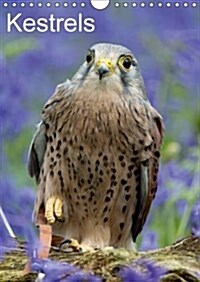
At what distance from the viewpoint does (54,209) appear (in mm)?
1103

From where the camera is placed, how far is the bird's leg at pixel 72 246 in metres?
1.07

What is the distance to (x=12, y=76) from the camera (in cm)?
111

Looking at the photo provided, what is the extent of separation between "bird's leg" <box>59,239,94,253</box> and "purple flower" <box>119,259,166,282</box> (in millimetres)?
92

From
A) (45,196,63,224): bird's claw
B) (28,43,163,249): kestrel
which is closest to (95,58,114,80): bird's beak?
(28,43,163,249): kestrel

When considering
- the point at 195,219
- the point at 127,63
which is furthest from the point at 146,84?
the point at 195,219

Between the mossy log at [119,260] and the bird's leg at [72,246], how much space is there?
0.09 feet

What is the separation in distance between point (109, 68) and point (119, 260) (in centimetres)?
23

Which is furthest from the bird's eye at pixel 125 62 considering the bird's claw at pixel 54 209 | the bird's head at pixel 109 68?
the bird's claw at pixel 54 209

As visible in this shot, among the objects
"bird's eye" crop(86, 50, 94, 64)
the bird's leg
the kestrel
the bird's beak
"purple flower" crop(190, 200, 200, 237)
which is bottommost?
the bird's leg

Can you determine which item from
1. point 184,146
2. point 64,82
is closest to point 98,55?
point 64,82

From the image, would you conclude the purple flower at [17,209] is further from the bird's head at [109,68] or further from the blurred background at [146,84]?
the bird's head at [109,68]

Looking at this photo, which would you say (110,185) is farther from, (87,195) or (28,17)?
(28,17)

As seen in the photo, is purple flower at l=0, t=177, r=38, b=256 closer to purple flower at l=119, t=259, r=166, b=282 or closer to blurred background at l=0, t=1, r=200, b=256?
blurred background at l=0, t=1, r=200, b=256

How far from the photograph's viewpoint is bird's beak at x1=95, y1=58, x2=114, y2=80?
1.06 meters
